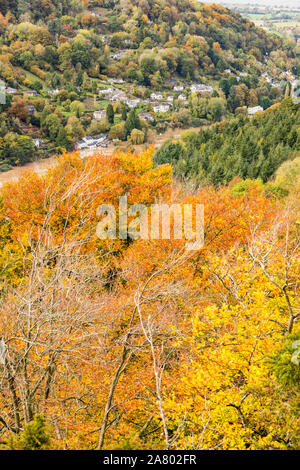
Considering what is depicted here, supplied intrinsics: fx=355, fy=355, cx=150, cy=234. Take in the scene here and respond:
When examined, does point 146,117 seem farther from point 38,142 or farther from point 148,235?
point 148,235

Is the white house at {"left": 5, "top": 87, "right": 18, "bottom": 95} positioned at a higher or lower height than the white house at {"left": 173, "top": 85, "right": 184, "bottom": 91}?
higher

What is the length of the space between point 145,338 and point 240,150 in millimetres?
35243

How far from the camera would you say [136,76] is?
396ft

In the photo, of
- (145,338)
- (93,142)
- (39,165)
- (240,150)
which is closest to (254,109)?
(93,142)

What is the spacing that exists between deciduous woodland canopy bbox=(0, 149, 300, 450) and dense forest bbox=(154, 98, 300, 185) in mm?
14221

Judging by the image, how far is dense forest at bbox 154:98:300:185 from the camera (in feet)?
123

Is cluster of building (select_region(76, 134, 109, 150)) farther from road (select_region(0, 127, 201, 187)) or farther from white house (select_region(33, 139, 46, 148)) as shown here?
white house (select_region(33, 139, 46, 148))

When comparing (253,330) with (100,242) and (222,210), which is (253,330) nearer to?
(222,210)

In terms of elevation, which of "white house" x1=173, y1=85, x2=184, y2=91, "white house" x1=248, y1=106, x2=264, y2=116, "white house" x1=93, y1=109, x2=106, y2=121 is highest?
"white house" x1=173, y1=85, x2=184, y2=91

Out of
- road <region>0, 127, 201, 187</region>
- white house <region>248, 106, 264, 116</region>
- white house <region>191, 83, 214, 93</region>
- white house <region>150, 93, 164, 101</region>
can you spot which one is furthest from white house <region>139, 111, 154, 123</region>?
white house <region>248, 106, 264, 116</region>

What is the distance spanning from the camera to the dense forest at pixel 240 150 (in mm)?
37625

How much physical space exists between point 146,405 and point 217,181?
30275 millimetres

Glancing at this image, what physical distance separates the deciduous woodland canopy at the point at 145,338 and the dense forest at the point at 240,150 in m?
14.2
